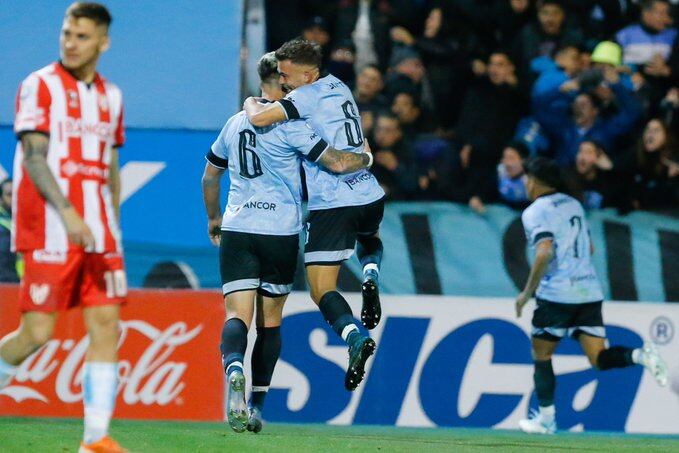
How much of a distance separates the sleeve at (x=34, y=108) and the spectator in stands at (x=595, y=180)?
6.75 metres

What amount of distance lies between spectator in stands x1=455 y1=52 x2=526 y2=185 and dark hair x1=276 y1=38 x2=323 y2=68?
426cm

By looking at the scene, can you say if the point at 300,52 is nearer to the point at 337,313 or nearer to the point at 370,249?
the point at 370,249

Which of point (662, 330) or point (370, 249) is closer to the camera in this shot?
point (370, 249)

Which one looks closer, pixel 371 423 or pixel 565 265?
pixel 565 265

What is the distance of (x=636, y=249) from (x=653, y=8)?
2.64 m

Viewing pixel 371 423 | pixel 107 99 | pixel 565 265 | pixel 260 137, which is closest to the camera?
pixel 107 99

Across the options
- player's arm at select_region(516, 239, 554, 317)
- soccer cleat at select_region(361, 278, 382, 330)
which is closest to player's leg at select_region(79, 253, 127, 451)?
soccer cleat at select_region(361, 278, 382, 330)

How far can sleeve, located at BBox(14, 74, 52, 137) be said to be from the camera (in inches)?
227

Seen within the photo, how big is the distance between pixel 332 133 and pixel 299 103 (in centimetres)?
30

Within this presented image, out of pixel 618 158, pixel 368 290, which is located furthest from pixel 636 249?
pixel 368 290

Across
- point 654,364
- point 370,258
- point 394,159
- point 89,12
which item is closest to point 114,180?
point 89,12

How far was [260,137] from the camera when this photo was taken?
8.09 meters

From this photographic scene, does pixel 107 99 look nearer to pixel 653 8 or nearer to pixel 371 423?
pixel 371 423

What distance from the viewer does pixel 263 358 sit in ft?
27.5
